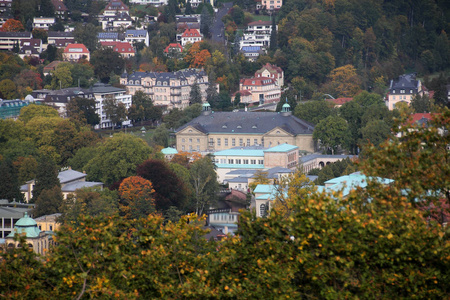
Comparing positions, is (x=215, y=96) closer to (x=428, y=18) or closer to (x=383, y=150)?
(x=428, y=18)

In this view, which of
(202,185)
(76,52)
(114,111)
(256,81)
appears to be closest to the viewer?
(202,185)

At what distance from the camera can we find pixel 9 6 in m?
145

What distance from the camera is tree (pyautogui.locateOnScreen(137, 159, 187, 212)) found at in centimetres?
6384

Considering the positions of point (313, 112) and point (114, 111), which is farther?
point (114, 111)

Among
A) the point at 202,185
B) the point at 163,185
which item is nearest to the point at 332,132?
the point at 202,185

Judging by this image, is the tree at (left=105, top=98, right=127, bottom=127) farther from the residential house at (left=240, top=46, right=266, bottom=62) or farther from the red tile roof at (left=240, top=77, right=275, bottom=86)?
the residential house at (left=240, top=46, right=266, bottom=62)

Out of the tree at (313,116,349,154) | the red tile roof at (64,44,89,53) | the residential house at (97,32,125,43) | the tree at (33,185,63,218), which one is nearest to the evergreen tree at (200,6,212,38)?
the residential house at (97,32,125,43)

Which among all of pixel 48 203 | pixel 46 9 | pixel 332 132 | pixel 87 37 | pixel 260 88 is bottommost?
pixel 260 88

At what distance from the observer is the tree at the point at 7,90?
110438 mm

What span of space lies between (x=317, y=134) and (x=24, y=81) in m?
38.3

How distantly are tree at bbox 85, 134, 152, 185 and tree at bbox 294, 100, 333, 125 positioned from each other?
24307 mm

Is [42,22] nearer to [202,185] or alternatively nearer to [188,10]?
[188,10]

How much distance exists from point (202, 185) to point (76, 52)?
60.4 m

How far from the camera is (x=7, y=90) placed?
110 meters
